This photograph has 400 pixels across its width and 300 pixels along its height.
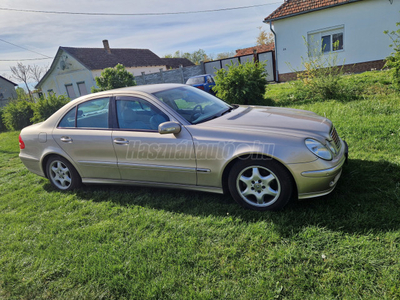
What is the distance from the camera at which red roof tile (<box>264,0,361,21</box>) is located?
1366 cm

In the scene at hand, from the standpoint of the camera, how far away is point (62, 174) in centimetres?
434

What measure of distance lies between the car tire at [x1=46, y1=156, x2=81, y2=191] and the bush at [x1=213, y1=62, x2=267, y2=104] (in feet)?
18.6

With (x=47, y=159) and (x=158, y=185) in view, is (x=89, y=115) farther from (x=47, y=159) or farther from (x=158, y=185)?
(x=158, y=185)

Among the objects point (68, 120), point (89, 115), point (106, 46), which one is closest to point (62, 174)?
point (68, 120)

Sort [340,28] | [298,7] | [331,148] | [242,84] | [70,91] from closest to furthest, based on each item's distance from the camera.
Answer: [331,148] → [242,84] → [340,28] → [298,7] → [70,91]

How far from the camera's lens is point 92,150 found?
151 inches

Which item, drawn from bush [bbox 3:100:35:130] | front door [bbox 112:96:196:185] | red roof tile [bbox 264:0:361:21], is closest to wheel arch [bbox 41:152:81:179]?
front door [bbox 112:96:196:185]

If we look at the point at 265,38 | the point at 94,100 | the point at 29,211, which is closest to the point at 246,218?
the point at 94,100

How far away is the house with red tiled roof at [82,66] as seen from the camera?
2888cm

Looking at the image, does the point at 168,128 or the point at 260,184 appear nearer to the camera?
the point at 260,184

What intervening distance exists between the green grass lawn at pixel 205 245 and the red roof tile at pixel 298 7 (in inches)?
493

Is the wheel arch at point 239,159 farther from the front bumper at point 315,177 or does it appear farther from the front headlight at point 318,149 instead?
the front headlight at point 318,149

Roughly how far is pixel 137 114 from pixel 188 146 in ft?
3.06

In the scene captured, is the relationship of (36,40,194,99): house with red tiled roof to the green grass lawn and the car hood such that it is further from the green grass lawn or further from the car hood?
the car hood
